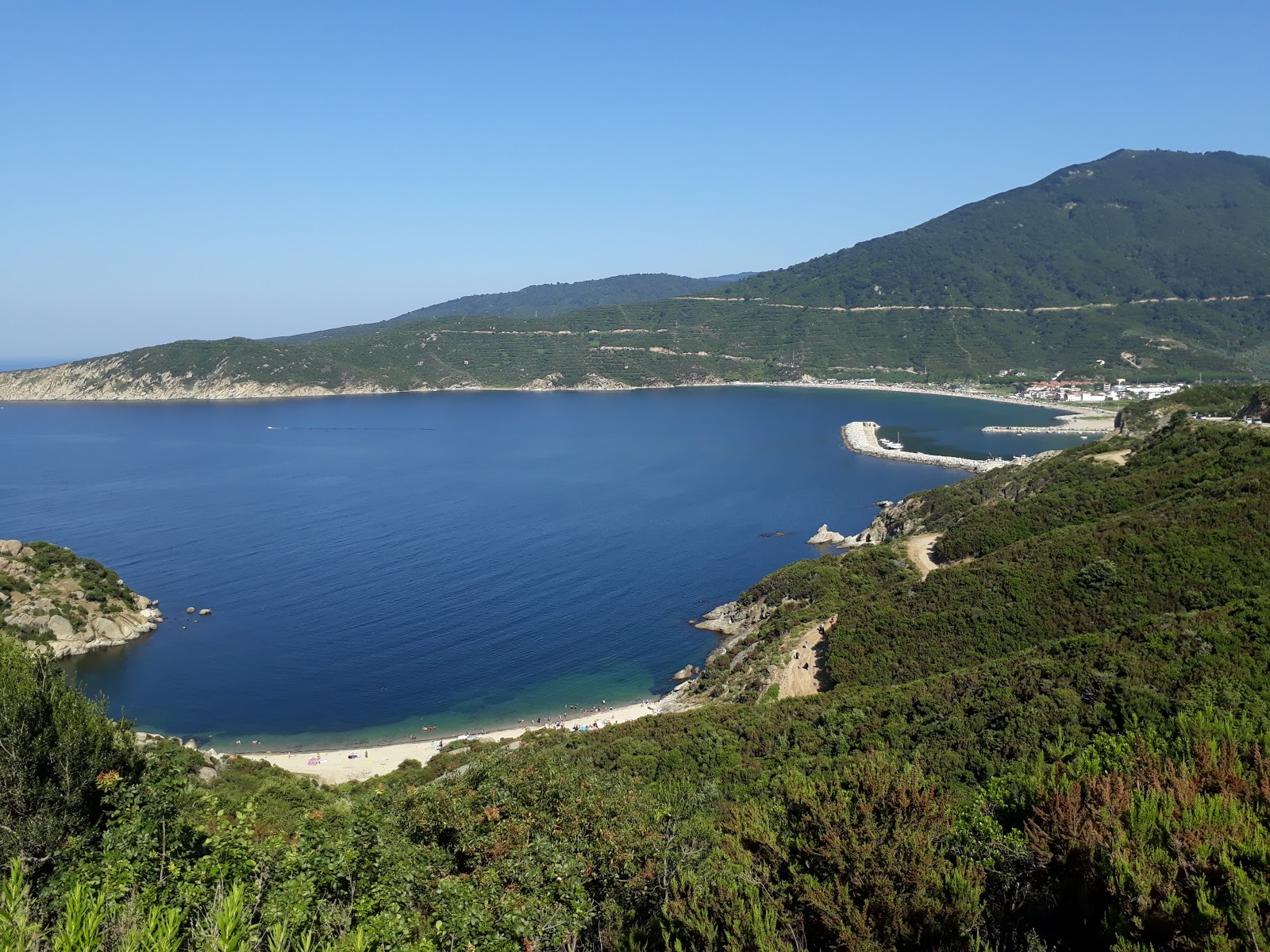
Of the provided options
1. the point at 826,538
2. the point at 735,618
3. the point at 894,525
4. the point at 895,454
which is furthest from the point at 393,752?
the point at 895,454

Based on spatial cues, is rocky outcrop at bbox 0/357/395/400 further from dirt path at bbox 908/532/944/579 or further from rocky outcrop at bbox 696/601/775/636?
dirt path at bbox 908/532/944/579

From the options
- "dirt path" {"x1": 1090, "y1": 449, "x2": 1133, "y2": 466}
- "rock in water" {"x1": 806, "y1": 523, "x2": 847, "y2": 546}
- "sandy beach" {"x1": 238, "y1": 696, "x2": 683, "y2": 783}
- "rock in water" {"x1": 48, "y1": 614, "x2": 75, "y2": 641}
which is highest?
"dirt path" {"x1": 1090, "y1": 449, "x2": 1133, "y2": 466}

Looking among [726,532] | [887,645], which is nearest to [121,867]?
[887,645]

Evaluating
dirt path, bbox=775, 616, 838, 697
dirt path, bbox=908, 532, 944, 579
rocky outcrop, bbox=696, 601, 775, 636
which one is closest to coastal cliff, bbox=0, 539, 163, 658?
rocky outcrop, bbox=696, 601, 775, 636

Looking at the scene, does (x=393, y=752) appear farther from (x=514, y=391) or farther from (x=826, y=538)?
(x=514, y=391)

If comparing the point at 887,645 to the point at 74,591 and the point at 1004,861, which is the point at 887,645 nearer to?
the point at 1004,861
